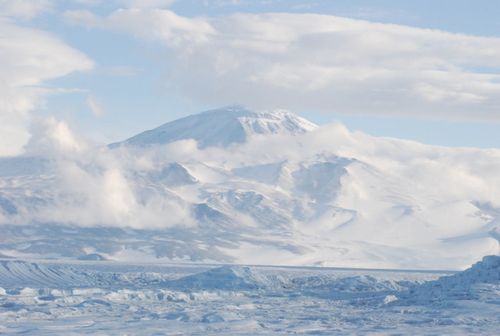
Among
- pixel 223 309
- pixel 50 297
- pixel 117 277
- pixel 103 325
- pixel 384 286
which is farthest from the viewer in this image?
pixel 117 277

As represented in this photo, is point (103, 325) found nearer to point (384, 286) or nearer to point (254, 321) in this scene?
point (254, 321)

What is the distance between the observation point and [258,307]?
108562 mm

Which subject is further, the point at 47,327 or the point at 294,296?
the point at 294,296

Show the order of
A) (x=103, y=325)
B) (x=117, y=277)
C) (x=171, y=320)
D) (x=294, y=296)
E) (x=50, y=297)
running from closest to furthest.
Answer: (x=103, y=325)
(x=171, y=320)
(x=50, y=297)
(x=294, y=296)
(x=117, y=277)

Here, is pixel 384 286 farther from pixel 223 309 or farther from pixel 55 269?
pixel 55 269

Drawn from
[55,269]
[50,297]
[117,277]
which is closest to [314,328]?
[50,297]

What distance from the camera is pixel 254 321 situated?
88.4 metres

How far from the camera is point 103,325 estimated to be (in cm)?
8556

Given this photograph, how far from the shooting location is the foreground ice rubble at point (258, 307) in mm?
82938

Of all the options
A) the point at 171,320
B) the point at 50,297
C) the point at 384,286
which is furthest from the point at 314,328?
the point at 384,286

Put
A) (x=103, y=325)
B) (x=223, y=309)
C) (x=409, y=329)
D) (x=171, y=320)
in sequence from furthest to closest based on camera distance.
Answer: (x=223, y=309), (x=171, y=320), (x=103, y=325), (x=409, y=329)

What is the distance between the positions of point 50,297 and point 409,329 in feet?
179

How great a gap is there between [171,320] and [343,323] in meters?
16.8

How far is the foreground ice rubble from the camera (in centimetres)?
8294
